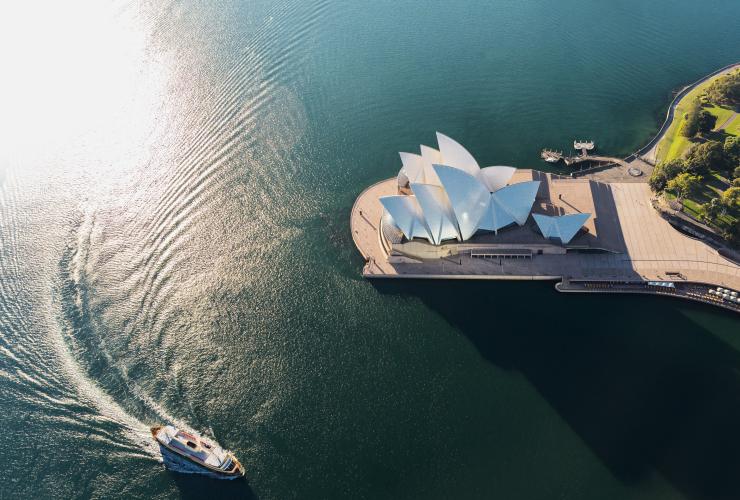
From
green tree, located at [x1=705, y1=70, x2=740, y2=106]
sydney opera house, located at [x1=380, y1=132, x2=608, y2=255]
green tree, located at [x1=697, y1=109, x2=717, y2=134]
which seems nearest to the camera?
sydney opera house, located at [x1=380, y1=132, x2=608, y2=255]

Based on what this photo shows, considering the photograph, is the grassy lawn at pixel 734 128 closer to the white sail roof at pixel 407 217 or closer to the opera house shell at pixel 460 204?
the opera house shell at pixel 460 204

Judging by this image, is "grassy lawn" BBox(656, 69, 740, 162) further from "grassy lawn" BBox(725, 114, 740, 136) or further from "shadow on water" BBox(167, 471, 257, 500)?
"shadow on water" BBox(167, 471, 257, 500)

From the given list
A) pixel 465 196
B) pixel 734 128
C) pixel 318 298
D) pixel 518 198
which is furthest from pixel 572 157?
pixel 318 298

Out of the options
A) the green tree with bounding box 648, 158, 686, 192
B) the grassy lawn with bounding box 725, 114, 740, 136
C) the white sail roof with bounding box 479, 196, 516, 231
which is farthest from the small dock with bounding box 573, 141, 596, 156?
the white sail roof with bounding box 479, 196, 516, 231

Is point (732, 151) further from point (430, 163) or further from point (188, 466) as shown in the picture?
point (188, 466)

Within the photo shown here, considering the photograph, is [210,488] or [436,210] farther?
[436,210]

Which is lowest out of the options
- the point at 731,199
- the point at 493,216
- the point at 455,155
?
the point at 731,199

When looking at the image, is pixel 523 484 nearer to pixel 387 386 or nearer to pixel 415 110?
pixel 387 386
